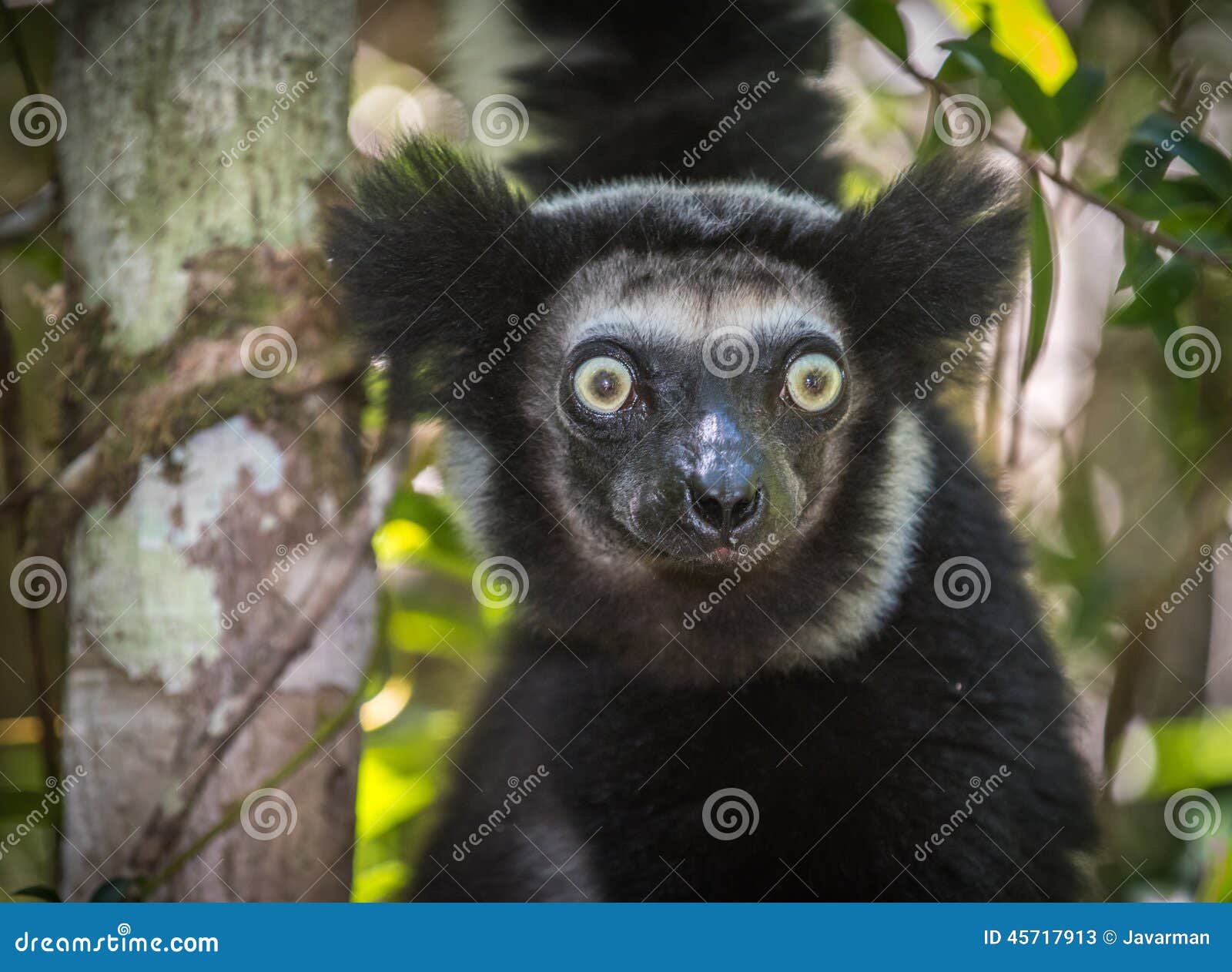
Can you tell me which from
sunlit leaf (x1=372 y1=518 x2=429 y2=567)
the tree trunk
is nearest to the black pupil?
the tree trunk

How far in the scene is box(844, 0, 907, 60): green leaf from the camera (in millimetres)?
2961

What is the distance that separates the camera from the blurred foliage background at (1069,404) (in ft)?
9.61

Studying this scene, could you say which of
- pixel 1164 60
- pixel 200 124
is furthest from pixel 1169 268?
pixel 200 124

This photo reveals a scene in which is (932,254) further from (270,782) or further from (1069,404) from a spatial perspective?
(270,782)

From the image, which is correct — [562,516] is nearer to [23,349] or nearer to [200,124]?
[200,124]

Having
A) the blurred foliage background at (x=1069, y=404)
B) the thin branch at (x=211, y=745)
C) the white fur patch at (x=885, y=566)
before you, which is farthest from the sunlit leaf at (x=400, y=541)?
the white fur patch at (x=885, y=566)

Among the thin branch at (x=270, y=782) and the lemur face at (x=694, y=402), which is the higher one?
the lemur face at (x=694, y=402)

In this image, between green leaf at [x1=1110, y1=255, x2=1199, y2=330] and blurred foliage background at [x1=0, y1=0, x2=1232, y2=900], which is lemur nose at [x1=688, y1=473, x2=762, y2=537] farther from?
green leaf at [x1=1110, y1=255, x2=1199, y2=330]

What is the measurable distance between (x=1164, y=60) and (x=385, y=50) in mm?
2789

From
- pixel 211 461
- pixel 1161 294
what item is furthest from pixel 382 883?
pixel 1161 294

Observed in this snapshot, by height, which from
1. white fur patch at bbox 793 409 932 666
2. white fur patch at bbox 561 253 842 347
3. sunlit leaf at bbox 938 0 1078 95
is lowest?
white fur patch at bbox 793 409 932 666

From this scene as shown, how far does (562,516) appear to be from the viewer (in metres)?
3.15

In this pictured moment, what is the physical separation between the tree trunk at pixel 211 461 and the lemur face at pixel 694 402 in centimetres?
64

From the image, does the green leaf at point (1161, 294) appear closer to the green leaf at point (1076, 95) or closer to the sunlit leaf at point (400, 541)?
the green leaf at point (1076, 95)
